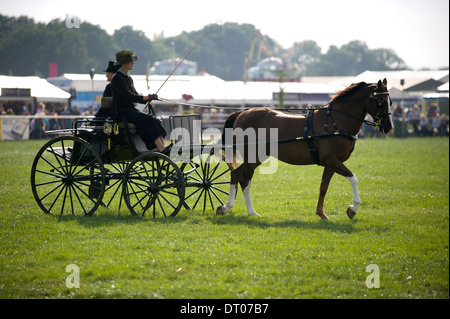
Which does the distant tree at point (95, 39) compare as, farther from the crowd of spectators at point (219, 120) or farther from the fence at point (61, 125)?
the fence at point (61, 125)

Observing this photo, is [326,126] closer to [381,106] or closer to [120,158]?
[381,106]

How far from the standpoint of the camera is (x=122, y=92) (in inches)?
369

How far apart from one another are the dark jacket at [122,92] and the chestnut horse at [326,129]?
1.85m

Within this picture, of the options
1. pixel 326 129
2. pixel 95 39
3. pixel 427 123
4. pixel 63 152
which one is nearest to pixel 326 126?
pixel 326 129

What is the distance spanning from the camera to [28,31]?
60531 mm

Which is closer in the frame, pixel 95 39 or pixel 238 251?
pixel 238 251

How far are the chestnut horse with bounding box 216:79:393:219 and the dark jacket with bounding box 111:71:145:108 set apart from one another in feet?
6.08

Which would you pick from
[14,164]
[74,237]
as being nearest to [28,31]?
[14,164]

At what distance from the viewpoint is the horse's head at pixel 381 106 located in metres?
9.38

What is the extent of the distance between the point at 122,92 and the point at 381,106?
13.0 feet

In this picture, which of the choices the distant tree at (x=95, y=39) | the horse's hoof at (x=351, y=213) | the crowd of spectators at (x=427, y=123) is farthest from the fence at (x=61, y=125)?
the distant tree at (x=95, y=39)

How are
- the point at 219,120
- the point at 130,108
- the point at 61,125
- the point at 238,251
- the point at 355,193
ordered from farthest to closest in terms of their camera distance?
1. the point at 219,120
2. the point at 61,125
3. the point at 130,108
4. the point at 355,193
5. the point at 238,251
